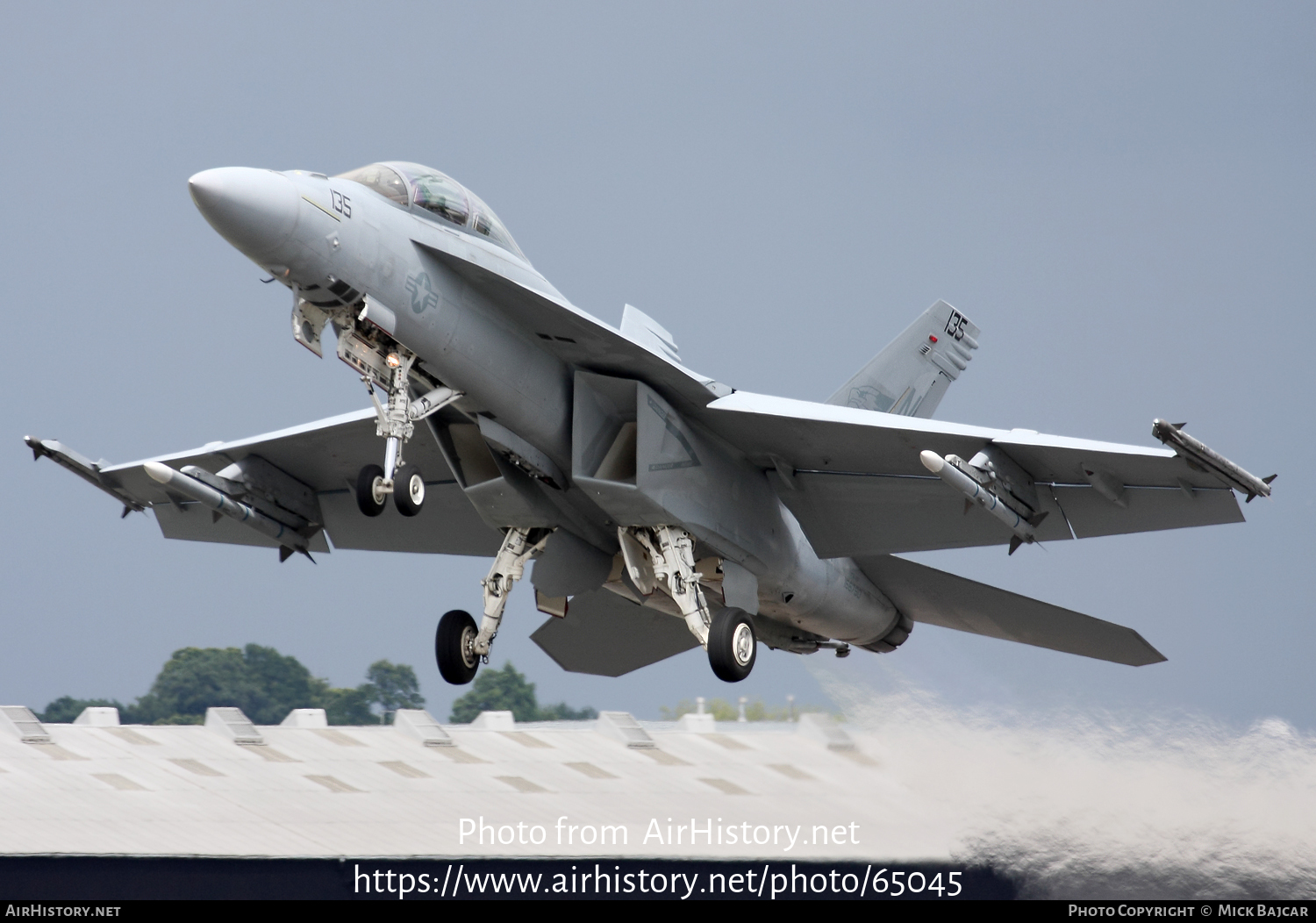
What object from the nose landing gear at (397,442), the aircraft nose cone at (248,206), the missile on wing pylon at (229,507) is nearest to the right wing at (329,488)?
the missile on wing pylon at (229,507)

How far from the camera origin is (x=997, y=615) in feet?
Result: 49.9

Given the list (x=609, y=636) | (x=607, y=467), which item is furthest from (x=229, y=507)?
(x=609, y=636)

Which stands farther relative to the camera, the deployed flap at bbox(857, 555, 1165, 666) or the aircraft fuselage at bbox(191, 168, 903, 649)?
the deployed flap at bbox(857, 555, 1165, 666)

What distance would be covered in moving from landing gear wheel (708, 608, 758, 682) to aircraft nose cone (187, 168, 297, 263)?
5146mm

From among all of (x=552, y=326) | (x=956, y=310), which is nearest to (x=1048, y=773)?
(x=956, y=310)

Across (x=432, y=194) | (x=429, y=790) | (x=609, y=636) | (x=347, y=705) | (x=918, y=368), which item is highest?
(x=347, y=705)

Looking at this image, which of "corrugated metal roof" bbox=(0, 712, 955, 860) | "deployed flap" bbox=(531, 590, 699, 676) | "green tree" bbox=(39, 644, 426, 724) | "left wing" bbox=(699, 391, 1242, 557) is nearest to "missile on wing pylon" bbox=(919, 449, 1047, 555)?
"left wing" bbox=(699, 391, 1242, 557)

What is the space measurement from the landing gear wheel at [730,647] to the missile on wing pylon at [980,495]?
91.8 inches

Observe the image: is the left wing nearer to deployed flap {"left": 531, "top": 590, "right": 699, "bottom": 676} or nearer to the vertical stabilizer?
the vertical stabilizer

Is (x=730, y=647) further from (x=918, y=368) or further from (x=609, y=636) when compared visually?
(x=918, y=368)

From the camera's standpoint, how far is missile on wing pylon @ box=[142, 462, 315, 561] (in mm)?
13469

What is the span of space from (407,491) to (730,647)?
3357mm

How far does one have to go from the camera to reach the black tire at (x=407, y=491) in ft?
36.9
